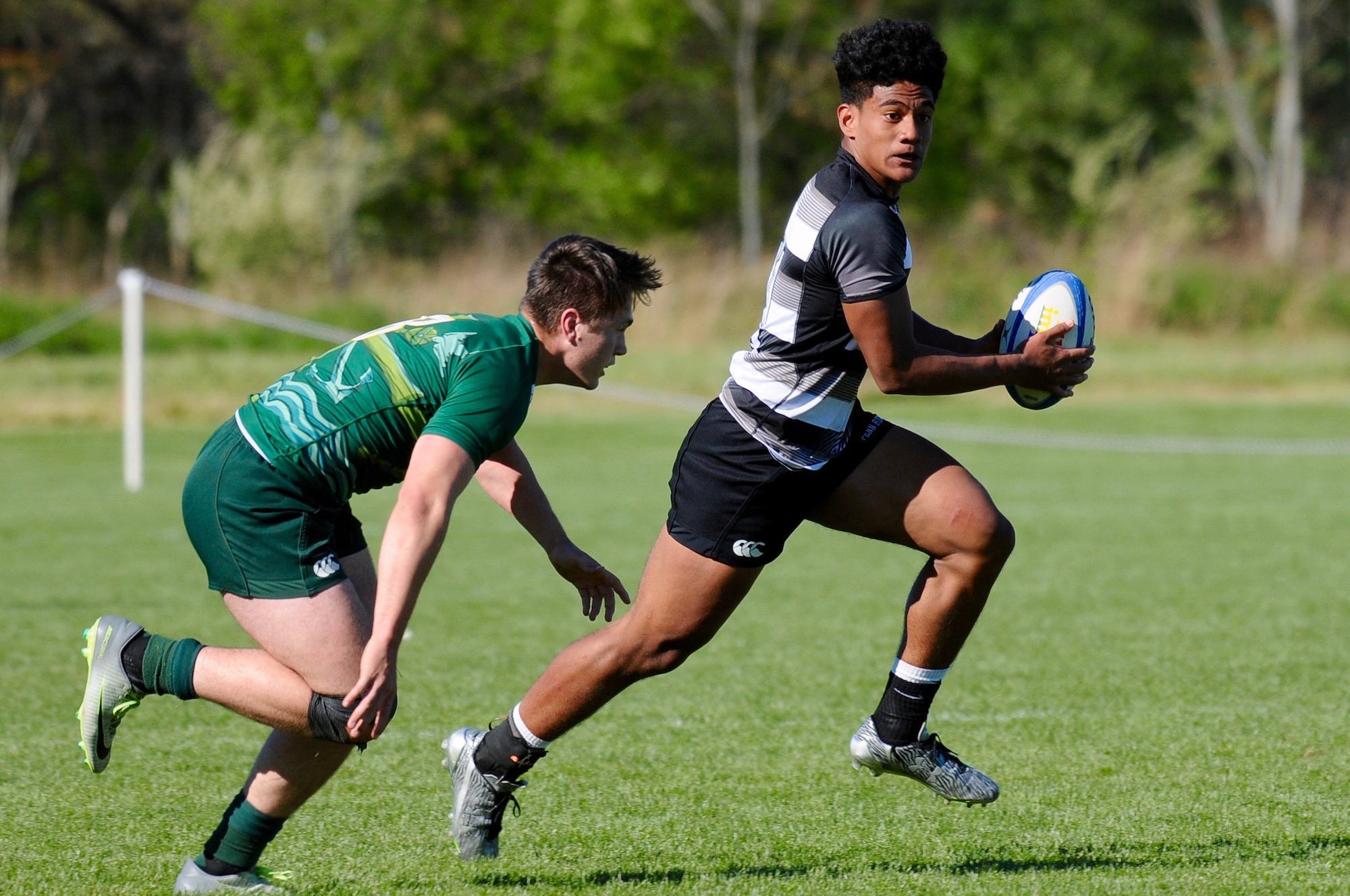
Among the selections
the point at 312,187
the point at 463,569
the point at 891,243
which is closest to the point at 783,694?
the point at 891,243

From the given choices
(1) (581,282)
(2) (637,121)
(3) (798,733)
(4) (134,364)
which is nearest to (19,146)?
(2) (637,121)

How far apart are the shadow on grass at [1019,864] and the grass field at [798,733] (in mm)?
14

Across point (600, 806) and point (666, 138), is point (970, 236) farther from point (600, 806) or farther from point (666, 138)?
point (600, 806)

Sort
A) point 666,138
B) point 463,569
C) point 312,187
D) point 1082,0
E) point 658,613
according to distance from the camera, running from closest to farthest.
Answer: point 658,613 < point 463,569 < point 312,187 < point 666,138 < point 1082,0

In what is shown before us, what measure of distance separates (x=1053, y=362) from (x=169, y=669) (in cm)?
236

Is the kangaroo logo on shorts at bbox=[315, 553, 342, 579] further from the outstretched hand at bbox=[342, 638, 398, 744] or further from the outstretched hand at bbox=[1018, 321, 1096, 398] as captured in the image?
the outstretched hand at bbox=[1018, 321, 1096, 398]

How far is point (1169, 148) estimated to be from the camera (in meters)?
41.6

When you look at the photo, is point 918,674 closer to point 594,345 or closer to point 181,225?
point 594,345

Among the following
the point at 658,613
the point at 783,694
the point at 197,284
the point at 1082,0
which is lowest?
the point at 197,284

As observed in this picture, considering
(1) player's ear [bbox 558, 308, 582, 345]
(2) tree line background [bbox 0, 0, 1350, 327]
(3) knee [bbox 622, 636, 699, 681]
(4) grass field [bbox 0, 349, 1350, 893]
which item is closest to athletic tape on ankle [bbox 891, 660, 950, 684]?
(4) grass field [bbox 0, 349, 1350, 893]

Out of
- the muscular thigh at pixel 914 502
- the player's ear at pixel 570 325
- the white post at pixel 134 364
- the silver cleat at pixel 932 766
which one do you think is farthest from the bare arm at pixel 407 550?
the white post at pixel 134 364

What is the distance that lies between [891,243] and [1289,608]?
527cm

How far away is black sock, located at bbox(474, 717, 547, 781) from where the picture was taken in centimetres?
436

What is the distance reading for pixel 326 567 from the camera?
3.87 m
